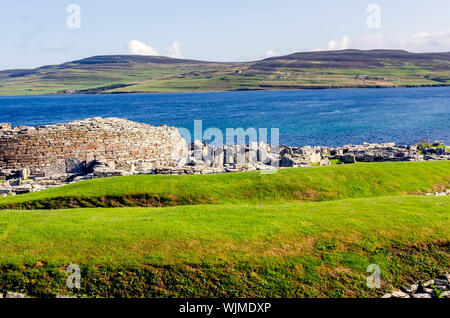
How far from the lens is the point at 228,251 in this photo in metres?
12.3

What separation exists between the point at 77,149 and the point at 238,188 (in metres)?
19.7

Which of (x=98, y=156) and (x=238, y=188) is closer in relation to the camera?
(x=238, y=188)

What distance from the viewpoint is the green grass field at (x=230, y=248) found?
1133cm

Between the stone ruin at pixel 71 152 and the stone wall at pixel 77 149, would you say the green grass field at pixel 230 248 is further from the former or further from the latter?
the stone wall at pixel 77 149

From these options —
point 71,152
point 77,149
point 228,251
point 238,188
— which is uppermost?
point 77,149

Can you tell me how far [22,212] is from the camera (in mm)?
16219

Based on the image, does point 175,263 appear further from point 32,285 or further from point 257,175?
point 257,175

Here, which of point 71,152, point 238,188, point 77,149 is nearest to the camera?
point 238,188

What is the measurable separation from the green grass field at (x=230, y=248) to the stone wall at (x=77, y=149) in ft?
56.9

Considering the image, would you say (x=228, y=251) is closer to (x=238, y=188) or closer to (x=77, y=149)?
(x=238, y=188)

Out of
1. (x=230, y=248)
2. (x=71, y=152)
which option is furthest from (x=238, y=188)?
(x=71, y=152)

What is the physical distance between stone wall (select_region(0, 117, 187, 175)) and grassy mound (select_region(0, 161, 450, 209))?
10834 mm

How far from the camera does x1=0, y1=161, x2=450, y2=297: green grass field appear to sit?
1133 centimetres
